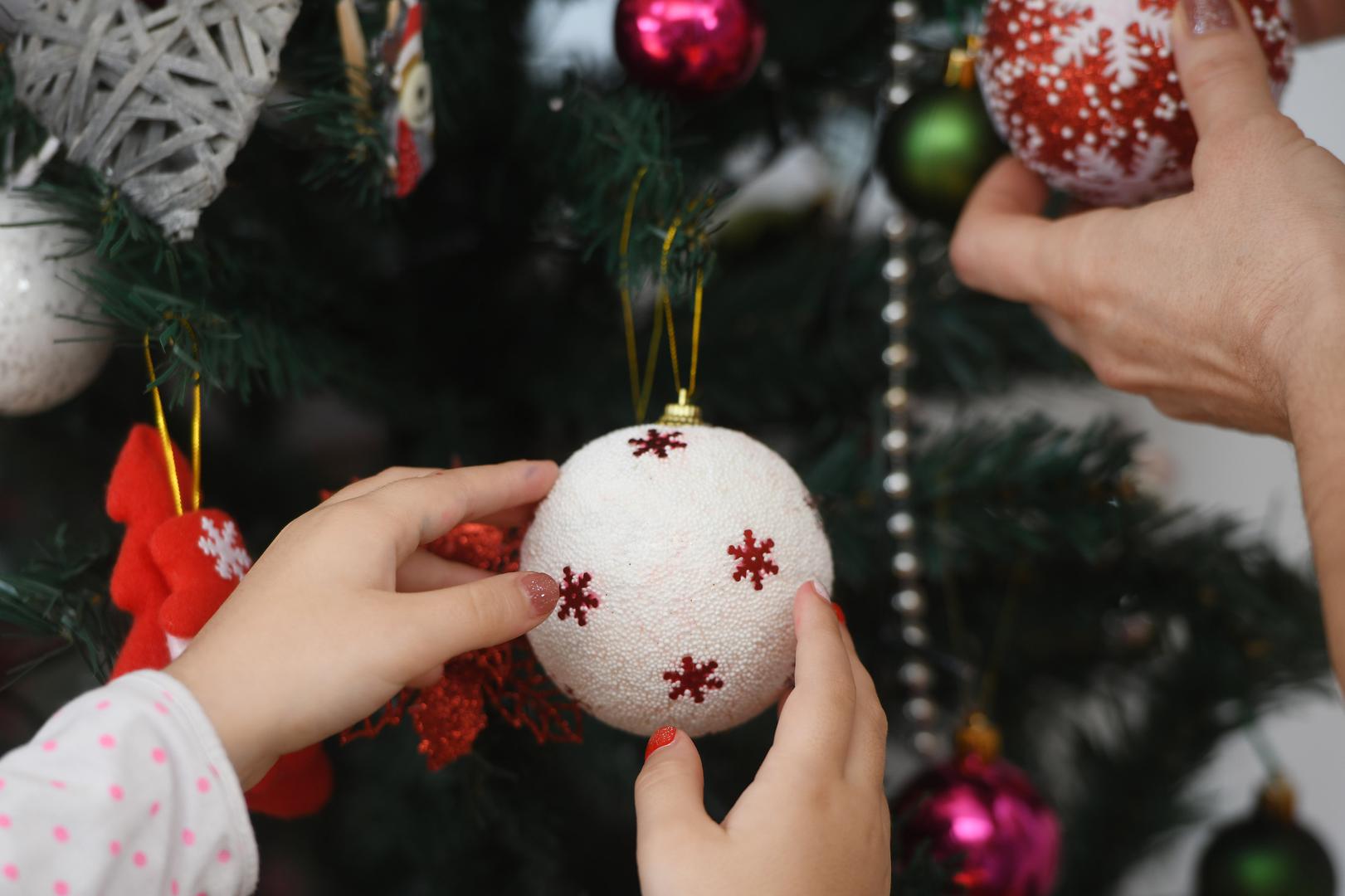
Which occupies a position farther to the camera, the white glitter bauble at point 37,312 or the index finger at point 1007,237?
the index finger at point 1007,237

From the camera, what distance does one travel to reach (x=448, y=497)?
1.41 ft

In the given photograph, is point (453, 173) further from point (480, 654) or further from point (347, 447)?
point (480, 654)

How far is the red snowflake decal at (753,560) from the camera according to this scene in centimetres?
42

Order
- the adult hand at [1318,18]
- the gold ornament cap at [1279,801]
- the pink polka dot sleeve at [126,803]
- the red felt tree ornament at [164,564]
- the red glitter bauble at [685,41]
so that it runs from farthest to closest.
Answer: the gold ornament cap at [1279,801]
the adult hand at [1318,18]
the red glitter bauble at [685,41]
the red felt tree ornament at [164,564]
the pink polka dot sleeve at [126,803]

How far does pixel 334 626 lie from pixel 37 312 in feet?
0.83

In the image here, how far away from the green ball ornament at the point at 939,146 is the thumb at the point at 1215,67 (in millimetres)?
159

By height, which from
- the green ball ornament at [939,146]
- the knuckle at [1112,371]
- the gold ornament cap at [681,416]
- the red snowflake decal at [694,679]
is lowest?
the red snowflake decal at [694,679]

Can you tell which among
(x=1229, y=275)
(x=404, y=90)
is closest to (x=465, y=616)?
(x=404, y=90)

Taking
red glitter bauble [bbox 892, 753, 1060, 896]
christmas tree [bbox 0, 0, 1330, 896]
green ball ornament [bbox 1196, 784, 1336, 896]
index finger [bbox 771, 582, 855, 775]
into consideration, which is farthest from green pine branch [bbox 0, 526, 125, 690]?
green ball ornament [bbox 1196, 784, 1336, 896]

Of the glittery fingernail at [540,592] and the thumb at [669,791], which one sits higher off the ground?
the glittery fingernail at [540,592]

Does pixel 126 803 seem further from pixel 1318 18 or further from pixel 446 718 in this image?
pixel 1318 18

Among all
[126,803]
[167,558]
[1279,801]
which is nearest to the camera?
[126,803]

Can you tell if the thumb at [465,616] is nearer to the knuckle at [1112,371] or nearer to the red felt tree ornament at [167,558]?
the red felt tree ornament at [167,558]

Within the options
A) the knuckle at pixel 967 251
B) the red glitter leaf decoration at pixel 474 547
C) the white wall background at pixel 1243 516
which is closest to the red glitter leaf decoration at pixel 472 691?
the red glitter leaf decoration at pixel 474 547
